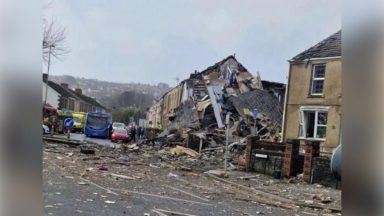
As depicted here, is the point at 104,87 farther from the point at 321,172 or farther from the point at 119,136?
the point at 119,136

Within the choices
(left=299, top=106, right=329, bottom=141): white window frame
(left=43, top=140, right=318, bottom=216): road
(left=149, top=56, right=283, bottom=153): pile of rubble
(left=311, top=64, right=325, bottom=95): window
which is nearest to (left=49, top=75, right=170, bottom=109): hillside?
(left=43, top=140, right=318, bottom=216): road

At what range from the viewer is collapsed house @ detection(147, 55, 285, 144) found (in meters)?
25.1

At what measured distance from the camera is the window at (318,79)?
1759cm

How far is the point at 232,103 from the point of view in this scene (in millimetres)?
27281

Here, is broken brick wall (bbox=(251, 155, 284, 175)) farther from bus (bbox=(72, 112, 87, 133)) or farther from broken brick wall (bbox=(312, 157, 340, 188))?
bus (bbox=(72, 112, 87, 133))

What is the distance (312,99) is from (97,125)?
18.7 metres

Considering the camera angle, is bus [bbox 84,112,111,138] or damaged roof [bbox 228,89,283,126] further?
bus [bbox 84,112,111,138]

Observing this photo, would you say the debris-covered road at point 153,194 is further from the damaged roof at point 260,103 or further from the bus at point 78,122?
the bus at point 78,122

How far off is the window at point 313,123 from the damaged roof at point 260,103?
21.2ft

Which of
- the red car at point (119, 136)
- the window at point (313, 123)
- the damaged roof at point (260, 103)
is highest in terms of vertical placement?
the damaged roof at point (260, 103)

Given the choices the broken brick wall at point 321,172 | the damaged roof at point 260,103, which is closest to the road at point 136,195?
the broken brick wall at point 321,172

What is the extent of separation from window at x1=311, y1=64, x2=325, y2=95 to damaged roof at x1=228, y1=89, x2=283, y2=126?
751 centimetres

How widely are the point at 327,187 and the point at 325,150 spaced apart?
4.93 m
